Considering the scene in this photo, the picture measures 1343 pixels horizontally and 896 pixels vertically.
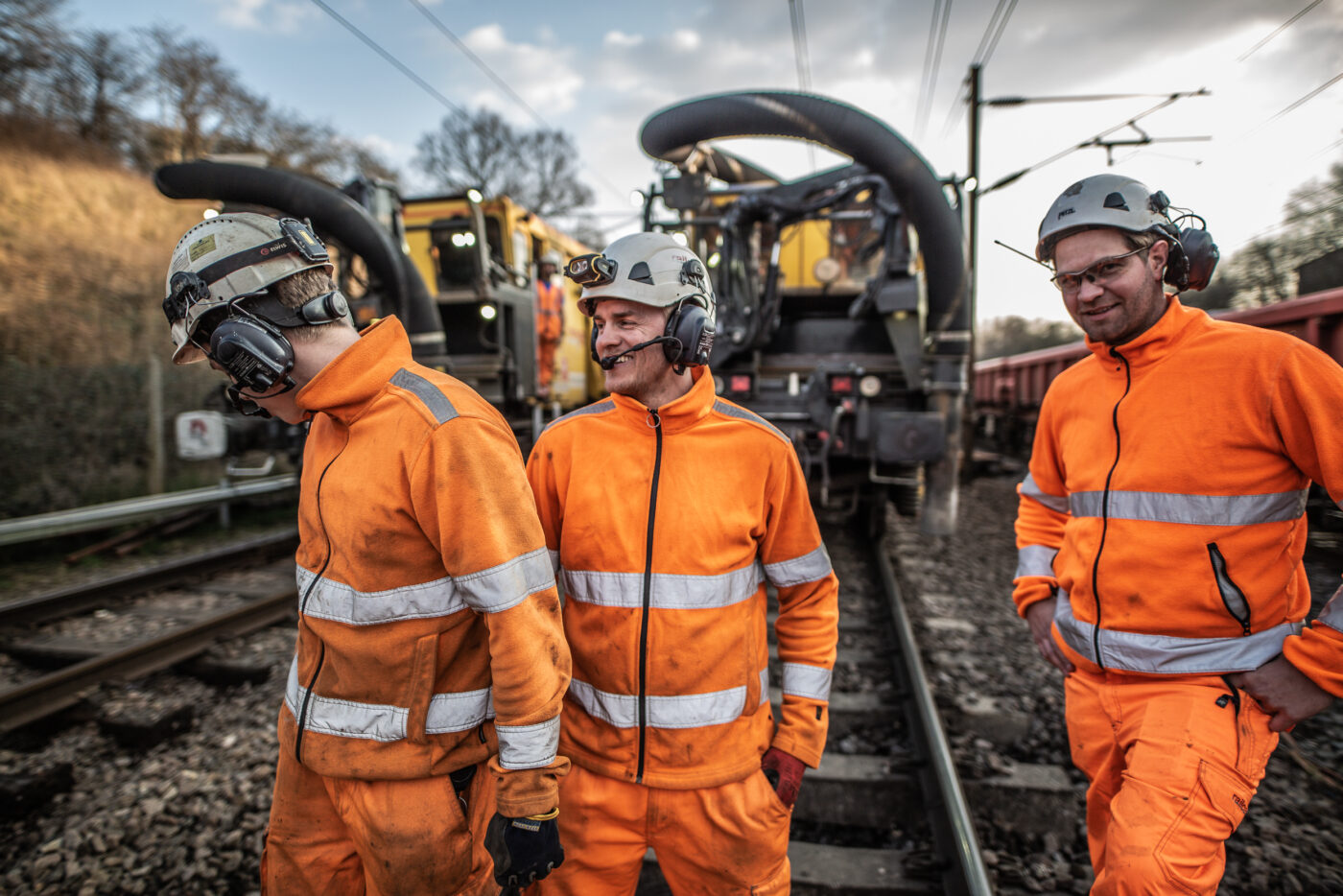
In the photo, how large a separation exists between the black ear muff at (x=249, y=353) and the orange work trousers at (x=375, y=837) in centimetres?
91

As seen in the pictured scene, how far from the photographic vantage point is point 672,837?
169cm

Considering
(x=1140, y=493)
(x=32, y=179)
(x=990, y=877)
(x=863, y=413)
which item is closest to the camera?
(x=1140, y=493)

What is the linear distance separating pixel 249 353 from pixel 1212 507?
234cm

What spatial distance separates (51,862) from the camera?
260cm

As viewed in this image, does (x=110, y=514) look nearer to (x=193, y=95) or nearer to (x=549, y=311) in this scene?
(x=549, y=311)

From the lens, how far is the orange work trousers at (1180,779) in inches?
59.3

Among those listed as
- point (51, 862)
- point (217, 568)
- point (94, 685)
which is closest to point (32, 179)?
point (217, 568)

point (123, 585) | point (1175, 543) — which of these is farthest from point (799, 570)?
point (123, 585)

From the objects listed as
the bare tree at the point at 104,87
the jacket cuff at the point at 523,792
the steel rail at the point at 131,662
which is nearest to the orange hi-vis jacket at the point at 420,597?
the jacket cuff at the point at 523,792

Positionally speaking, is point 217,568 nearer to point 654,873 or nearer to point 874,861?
point 654,873

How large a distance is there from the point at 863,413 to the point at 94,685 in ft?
18.8

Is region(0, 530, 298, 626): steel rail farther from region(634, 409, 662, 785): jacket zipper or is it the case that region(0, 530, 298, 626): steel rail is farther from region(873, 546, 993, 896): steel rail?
region(873, 546, 993, 896): steel rail

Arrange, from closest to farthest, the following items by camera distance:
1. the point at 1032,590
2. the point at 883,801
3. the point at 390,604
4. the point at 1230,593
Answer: the point at 390,604, the point at 1230,593, the point at 1032,590, the point at 883,801

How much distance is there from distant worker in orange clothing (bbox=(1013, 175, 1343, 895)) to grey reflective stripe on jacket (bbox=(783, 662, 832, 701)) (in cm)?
73
